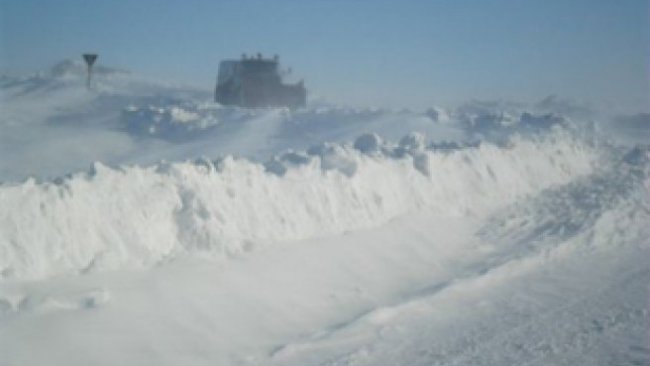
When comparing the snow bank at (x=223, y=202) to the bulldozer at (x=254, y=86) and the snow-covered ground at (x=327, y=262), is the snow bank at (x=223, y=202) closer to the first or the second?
the snow-covered ground at (x=327, y=262)

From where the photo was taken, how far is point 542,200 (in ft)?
40.5

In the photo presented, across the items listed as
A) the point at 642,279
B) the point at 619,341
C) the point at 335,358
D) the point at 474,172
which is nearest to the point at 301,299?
the point at 335,358

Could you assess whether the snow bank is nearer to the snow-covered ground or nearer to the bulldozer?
the snow-covered ground

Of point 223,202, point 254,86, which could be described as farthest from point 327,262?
point 254,86

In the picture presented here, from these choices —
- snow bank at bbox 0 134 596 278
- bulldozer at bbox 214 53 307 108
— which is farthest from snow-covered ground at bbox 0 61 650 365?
bulldozer at bbox 214 53 307 108

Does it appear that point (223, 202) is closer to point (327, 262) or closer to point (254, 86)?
point (327, 262)

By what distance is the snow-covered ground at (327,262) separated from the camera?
232 inches

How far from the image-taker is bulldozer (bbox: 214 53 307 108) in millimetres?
24469

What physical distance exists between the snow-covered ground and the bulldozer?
1221 centimetres

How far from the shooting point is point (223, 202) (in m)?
8.19

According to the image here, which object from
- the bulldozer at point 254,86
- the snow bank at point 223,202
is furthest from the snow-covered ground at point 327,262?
the bulldozer at point 254,86

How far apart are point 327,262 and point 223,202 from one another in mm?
1439

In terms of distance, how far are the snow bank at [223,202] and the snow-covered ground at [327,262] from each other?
22 millimetres

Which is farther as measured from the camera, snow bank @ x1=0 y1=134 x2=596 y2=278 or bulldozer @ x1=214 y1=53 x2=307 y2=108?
bulldozer @ x1=214 y1=53 x2=307 y2=108
